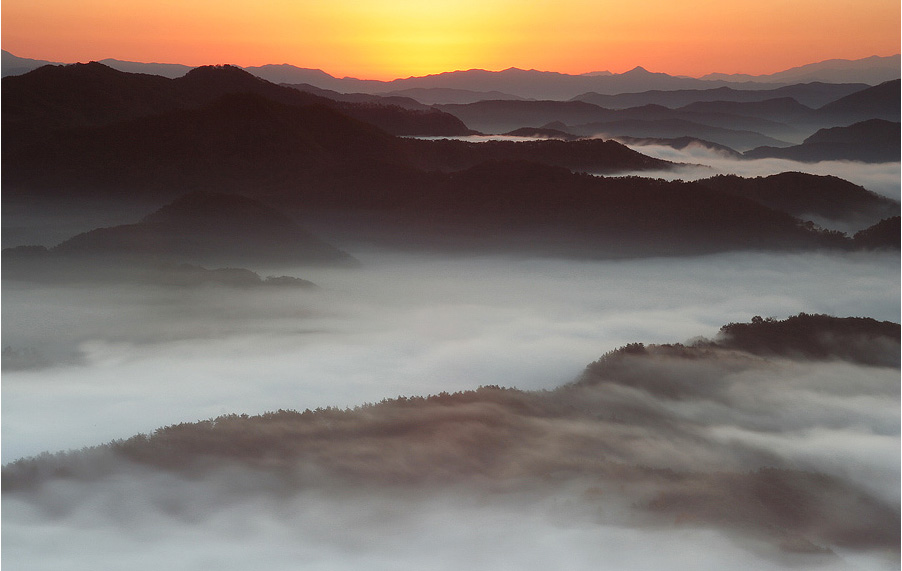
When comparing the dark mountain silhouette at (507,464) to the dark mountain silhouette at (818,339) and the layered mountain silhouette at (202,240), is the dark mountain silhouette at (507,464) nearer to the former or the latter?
the dark mountain silhouette at (818,339)

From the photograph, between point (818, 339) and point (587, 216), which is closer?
point (818, 339)

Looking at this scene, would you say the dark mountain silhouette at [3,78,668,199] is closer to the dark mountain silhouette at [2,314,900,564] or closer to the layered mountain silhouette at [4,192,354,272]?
the layered mountain silhouette at [4,192,354,272]

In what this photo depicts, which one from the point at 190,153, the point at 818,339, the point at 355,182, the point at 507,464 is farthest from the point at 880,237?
the point at 190,153

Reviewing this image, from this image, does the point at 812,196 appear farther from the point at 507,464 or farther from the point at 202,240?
the point at 507,464

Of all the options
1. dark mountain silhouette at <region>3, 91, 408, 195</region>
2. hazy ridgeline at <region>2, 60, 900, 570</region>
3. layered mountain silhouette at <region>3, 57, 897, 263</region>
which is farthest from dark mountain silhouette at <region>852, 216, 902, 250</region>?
dark mountain silhouette at <region>3, 91, 408, 195</region>

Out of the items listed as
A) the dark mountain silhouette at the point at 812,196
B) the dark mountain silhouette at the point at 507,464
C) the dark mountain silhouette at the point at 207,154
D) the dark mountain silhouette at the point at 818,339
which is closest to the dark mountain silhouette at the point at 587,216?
the dark mountain silhouette at the point at 812,196

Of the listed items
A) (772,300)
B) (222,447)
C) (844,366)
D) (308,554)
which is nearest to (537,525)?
(308,554)

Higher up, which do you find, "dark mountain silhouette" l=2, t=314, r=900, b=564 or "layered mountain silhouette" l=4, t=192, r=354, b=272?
"layered mountain silhouette" l=4, t=192, r=354, b=272
